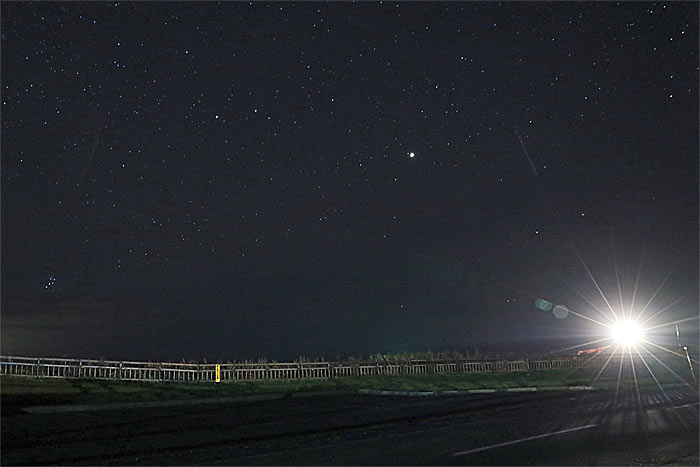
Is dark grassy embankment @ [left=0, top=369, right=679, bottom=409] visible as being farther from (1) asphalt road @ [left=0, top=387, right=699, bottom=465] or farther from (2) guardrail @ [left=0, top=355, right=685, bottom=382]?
(1) asphalt road @ [left=0, top=387, right=699, bottom=465]

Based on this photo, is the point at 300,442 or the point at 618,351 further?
the point at 618,351

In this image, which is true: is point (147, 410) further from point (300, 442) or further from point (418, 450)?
point (418, 450)

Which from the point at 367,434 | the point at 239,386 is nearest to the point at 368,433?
the point at 367,434

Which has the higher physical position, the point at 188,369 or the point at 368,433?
the point at 188,369

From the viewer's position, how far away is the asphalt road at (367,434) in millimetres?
9289

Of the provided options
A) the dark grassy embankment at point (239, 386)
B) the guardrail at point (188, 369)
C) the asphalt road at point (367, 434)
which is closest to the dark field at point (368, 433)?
the asphalt road at point (367, 434)

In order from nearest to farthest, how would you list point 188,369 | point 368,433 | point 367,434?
point 367,434, point 368,433, point 188,369

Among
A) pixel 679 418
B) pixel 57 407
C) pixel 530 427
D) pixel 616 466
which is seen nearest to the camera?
pixel 616 466

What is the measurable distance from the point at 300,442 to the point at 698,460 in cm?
689

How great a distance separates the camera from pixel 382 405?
17.7 m

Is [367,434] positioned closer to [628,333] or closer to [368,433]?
[368,433]

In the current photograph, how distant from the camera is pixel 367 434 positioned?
39.2 ft

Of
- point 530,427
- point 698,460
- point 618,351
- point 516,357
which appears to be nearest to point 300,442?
point 530,427

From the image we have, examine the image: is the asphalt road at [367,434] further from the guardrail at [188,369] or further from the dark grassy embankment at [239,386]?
the guardrail at [188,369]
